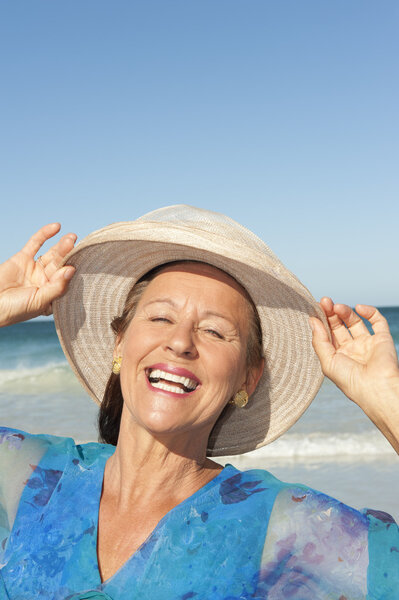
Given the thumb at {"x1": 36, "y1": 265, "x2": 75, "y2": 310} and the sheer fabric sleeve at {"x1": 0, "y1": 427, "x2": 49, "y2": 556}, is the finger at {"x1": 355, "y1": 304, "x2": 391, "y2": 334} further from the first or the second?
the sheer fabric sleeve at {"x1": 0, "y1": 427, "x2": 49, "y2": 556}

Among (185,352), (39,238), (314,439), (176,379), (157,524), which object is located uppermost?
(39,238)

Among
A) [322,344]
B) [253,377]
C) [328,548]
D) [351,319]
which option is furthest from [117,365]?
[328,548]

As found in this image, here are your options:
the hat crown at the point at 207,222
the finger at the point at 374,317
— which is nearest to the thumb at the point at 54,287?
the hat crown at the point at 207,222

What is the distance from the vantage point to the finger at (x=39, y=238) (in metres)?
2.73

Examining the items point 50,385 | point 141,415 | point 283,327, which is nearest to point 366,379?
point 283,327

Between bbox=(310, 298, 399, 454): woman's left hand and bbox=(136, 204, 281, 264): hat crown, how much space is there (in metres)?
0.35

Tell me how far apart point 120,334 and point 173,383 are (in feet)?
1.82

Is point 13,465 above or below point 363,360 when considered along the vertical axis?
below

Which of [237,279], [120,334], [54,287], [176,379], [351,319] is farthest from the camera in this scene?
[120,334]

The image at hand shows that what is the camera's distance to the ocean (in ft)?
22.1

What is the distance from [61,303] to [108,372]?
458mm

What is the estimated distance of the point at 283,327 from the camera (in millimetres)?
2734

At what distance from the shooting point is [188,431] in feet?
7.82

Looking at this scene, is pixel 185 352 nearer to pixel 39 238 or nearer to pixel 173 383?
pixel 173 383
